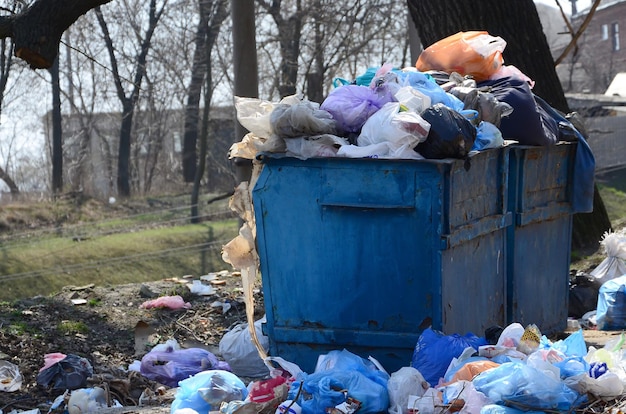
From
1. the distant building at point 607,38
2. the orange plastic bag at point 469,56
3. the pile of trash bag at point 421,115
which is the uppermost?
the distant building at point 607,38

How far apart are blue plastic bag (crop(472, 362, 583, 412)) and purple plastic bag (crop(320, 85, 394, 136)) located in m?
1.68

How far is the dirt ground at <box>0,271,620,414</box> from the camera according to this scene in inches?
209

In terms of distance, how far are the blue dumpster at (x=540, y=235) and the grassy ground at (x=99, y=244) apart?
22.1 ft

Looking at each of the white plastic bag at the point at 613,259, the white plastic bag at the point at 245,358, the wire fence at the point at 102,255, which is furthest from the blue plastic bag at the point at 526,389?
the wire fence at the point at 102,255

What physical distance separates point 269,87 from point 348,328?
15210 mm

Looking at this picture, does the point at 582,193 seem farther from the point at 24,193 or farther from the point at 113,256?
the point at 24,193

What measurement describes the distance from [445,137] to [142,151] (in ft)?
75.0

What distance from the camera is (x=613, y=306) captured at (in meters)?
→ 6.55

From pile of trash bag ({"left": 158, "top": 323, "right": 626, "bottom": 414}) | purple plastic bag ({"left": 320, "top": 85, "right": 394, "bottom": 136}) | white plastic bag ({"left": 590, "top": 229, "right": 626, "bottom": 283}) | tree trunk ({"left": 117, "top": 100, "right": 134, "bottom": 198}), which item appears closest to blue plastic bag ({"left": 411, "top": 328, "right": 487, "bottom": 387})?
pile of trash bag ({"left": 158, "top": 323, "right": 626, "bottom": 414})

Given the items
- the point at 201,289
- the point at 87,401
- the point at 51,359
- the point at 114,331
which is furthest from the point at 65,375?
the point at 201,289

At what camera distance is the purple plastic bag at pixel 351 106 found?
16.7ft

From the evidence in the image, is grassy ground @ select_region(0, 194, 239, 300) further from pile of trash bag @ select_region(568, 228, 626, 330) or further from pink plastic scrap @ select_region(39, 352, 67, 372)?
pile of trash bag @ select_region(568, 228, 626, 330)

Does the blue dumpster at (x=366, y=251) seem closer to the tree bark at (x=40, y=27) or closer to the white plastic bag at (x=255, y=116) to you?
the white plastic bag at (x=255, y=116)

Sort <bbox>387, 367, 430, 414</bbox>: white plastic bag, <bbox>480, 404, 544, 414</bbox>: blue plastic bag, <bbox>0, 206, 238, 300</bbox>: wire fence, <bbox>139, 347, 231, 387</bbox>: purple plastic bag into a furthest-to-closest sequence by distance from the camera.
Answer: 1. <bbox>0, 206, 238, 300</bbox>: wire fence
2. <bbox>139, 347, 231, 387</bbox>: purple plastic bag
3. <bbox>387, 367, 430, 414</bbox>: white plastic bag
4. <bbox>480, 404, 544, 414</bbox>: blue plastic bag
